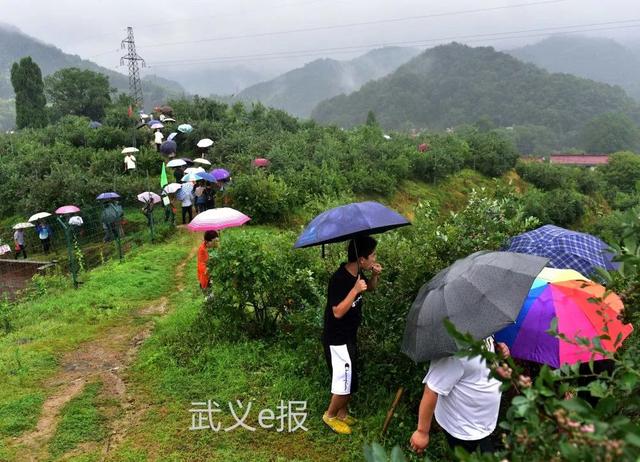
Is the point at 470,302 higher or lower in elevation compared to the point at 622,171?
higher

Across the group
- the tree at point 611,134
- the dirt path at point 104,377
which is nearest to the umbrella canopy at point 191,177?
the dirt path at point 104,377

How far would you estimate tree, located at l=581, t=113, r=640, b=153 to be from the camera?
268ft

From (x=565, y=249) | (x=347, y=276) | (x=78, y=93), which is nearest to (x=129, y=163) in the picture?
(x=347, y=276)

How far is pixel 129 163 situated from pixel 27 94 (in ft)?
83.9

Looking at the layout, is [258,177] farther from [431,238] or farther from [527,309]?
[527,309]

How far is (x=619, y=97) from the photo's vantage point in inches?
4161

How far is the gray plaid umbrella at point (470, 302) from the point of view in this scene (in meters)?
2.64

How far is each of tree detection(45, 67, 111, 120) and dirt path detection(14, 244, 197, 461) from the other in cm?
3785

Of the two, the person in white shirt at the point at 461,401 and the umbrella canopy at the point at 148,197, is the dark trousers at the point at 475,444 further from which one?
the umbrella canopy at the point at 148,197

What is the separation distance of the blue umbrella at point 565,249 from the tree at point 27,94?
40.5 m

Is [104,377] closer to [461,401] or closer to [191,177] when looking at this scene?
[461,401]

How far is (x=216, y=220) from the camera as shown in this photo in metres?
7.77

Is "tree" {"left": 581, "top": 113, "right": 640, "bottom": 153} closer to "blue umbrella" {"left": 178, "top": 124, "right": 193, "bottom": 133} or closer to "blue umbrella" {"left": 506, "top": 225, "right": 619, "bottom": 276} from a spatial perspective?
"blue umbrella" {"left": 178, "top": 124, "right": 193, "bottom": 133}

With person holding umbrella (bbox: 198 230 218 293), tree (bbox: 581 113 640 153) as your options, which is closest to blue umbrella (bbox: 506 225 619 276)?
person holding umbrella (bbox: 198 230 218 293)
